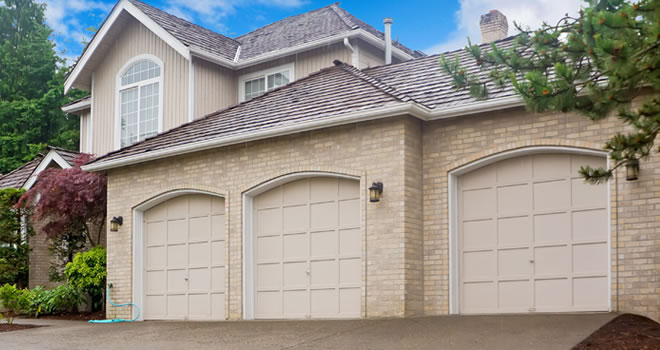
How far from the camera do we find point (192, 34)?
64.8ft

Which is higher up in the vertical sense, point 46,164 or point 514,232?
point 46,164

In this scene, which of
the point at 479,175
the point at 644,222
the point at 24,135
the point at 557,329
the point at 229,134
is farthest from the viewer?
the point at 24,135

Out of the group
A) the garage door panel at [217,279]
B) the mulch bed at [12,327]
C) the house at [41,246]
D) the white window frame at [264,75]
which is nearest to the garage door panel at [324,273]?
the garage door panel at [217,279]

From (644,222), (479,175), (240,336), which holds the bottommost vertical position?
(240,336)

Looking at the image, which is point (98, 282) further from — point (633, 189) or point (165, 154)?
point (633, 189)

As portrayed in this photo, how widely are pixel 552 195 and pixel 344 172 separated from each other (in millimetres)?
3492

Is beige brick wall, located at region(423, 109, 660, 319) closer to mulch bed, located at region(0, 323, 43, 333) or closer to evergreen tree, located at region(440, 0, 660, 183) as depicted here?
evergreen tree, located at region(440, 0, 660, 183)

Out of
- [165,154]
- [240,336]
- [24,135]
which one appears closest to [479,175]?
[240,336]

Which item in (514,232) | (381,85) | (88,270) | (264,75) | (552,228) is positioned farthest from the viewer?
(264,75)

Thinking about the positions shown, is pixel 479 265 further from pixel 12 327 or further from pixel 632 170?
pixel 12 327

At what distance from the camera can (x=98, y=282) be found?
17062 millimetres

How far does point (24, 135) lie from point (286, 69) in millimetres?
20066

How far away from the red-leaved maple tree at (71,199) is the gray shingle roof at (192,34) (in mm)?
4092

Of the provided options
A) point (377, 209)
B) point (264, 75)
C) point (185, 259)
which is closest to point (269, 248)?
point (185, 259)
